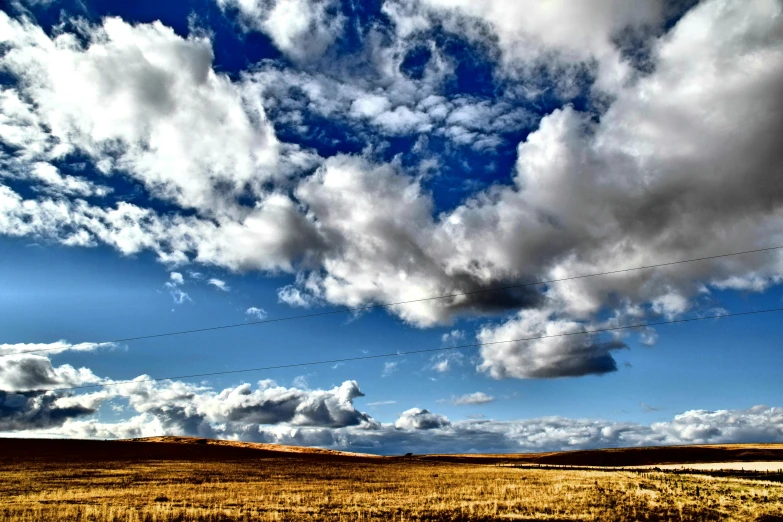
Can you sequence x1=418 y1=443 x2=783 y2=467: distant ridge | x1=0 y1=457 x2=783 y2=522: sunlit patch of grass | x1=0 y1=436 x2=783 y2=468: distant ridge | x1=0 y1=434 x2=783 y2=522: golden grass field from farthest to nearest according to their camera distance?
1. x1=418 y1=443 x2=783 y2=467: distant ridge
2. x1=0 y1=436 x2=783 y2=468: distant ridge
3. x1=0 y1=434 x2=783 y2=522: golden grass field
4. x1=0 y1=457 x2=783 y2=522: sunlit patch of grass

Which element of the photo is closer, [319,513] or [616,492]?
[319,513]

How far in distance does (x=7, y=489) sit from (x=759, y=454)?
123 m

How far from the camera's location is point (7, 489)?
39.3 meters

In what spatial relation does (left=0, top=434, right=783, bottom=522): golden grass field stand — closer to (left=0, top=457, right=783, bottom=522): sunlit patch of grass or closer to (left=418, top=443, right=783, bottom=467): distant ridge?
(left=0, top=457, right=783, bottom=522): sunlit patch of grass

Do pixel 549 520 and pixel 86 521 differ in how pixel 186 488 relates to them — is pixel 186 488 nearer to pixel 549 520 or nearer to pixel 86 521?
pixel 86 521

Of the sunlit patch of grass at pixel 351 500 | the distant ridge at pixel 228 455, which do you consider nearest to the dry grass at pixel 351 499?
the sunlit patch of grass at pixel 351 500

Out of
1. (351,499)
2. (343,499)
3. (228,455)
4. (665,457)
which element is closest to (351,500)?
(351,499)

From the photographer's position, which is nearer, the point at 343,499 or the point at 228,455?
the point at 343,499

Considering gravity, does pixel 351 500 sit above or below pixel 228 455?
above

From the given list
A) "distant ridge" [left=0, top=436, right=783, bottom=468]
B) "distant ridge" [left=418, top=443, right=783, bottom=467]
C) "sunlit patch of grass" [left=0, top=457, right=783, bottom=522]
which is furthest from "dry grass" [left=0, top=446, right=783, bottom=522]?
"distant ridge" [left=418, top=443, right=783, bottom=467]

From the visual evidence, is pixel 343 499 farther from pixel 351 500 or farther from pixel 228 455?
pixel 228 455

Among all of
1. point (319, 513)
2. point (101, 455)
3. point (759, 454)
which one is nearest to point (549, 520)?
point (319, 513)

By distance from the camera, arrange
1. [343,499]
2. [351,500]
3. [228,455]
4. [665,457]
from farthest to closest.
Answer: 1. [665,457]
2. [228,455]
3. [343,499]
4. [351,500]

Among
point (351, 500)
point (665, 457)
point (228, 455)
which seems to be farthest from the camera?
point (665, 457)
